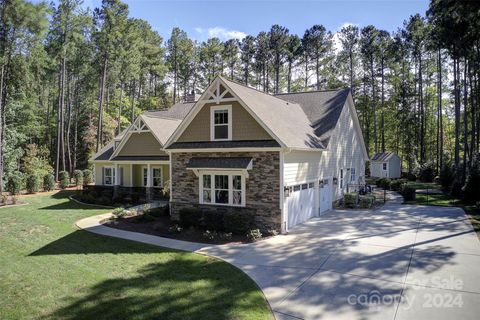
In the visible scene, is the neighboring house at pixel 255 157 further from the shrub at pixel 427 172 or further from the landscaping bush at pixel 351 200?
the shrub at pixel 427 172

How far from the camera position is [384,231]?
1392cm

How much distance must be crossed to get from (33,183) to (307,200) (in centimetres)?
2286

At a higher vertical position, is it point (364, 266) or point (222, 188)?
point (222, 188)

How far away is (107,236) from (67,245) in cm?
166

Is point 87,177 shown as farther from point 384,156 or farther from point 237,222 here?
point 384,156

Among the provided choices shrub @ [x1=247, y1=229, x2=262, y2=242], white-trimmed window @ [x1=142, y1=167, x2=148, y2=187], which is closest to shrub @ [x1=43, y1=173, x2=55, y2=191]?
white-trimmed window @ [x1=142, y1=167, x2=148, y2=187]

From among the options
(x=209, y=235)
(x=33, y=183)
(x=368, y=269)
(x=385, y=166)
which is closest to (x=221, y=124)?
(x=209, y=235)

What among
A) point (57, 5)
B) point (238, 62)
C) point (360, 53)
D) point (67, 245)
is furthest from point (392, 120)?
point (67, 245)

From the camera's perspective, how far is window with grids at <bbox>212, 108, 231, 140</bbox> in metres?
15.3

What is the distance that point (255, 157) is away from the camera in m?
14.2

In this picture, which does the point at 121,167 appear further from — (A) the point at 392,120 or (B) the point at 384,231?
(A) the point at 392,120

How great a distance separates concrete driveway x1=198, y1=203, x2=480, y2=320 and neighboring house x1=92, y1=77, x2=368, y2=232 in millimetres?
1849

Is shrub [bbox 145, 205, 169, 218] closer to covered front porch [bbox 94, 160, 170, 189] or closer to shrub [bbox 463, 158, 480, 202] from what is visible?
covered front porch [bbox 94, 160, 170, 189]

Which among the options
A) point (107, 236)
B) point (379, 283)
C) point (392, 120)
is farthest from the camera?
point (392, 120)
